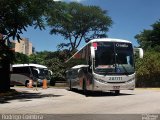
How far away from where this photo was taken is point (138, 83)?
4672 cm

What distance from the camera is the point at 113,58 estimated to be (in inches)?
947

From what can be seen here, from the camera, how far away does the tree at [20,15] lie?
23.3 meters

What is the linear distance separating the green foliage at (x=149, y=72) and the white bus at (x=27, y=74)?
12.9m

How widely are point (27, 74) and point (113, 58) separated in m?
29.3

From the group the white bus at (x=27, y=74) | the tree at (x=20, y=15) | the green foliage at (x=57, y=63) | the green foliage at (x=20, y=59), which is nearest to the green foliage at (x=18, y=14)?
the tree at (x=20, y=15)

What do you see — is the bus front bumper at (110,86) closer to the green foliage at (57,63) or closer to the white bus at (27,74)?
the white bus at (27,74)

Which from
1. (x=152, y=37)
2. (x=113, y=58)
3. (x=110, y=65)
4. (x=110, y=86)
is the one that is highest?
(x=152, y=37)

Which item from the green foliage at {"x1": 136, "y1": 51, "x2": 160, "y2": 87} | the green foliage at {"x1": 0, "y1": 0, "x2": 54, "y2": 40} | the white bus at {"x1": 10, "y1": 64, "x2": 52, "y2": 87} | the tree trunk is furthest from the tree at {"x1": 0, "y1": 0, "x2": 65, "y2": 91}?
the white bus at {"x1": 10, "y1": 64, "x2": 52, "y2": 87}

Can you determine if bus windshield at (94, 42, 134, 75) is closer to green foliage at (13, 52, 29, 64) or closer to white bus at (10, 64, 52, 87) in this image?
green foliage at (13, 52, 29, 64)

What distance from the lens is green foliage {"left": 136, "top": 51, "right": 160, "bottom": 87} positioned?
149 ft

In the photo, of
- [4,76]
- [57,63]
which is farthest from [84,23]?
[4,76]

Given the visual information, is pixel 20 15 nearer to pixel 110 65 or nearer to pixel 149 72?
pixel 110 65

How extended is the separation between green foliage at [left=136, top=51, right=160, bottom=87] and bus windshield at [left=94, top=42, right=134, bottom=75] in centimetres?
2141

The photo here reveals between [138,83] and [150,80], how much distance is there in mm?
1409
